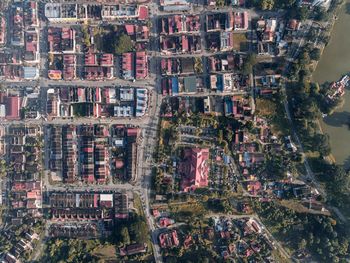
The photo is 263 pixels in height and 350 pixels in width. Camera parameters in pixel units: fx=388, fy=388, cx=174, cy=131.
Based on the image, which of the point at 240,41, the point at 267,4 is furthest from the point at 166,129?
the point at 267,4

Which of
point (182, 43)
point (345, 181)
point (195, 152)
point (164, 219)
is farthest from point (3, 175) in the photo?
point (345, 181)

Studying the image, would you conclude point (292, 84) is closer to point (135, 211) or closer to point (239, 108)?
point (239, 108)

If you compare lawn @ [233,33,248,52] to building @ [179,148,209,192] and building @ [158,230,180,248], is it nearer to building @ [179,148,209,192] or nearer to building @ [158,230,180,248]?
building @ [179,148,209,192]

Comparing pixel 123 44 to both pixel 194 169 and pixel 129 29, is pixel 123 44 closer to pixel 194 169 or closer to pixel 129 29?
pixel 129 29

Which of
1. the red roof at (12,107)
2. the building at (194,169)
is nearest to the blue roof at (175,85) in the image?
the building at (194,169)

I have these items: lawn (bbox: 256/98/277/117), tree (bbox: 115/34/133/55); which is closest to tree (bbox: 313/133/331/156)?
lawn (bbox: 256/98/277/117)

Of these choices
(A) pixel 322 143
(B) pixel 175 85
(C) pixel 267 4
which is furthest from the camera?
(B) pixel 175 85
